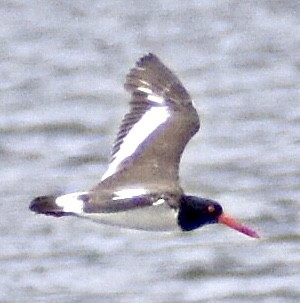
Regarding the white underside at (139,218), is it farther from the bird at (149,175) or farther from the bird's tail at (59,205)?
the bird's tail at (59,205)

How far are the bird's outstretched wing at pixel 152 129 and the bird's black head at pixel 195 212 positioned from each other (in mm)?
154

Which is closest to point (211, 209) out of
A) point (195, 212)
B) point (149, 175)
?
point (195, 212)

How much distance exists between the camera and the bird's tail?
31.7 ft

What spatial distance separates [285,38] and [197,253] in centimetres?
481

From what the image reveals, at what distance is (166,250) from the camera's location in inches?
521

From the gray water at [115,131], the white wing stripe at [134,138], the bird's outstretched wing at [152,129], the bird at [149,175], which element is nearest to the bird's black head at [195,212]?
the bird at [149,175]

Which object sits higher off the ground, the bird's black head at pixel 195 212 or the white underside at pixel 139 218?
the bird's black head at pixel 195 212

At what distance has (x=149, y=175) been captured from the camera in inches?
404

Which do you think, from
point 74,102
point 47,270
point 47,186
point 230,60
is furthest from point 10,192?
point 230,60

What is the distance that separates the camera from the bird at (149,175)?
9742 mm

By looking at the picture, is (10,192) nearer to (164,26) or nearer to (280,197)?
(280,197)

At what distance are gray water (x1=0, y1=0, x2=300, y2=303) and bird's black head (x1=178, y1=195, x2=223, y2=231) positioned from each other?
2.11 metres

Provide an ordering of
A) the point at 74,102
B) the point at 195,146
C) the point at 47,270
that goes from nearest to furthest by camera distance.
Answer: the point at 47,270
the point at 195,146
the point at 74,102

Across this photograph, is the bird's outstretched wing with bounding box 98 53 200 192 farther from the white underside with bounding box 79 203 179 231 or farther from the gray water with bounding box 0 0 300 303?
the gray water with bounding box 0 0 300 303
